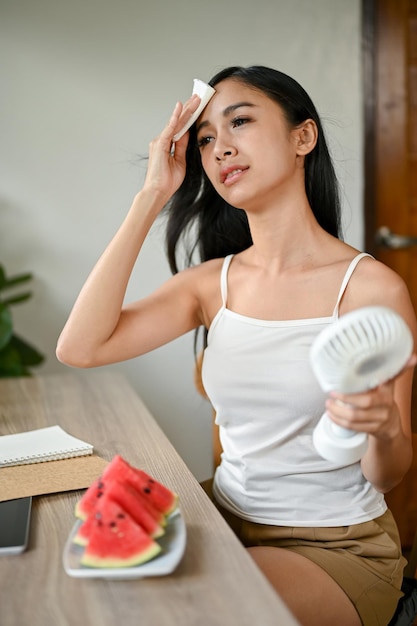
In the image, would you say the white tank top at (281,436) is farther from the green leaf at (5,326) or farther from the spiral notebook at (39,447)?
the green leaf at (5,326)

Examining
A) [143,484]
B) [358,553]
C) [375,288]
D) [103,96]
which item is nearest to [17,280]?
[103,96]

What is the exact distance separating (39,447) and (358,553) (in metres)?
0.64

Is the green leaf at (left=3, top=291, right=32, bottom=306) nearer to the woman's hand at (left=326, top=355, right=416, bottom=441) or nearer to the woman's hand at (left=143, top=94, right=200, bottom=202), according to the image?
the woman's hand at (left=143, top=94, right=200, bottom=202)

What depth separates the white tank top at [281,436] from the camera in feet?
4.70

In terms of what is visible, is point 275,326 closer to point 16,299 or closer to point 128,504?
point 128,504

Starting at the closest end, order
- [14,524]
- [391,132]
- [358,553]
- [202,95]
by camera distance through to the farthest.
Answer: [14,524] → [358,553] → [202,95] → [391,132]

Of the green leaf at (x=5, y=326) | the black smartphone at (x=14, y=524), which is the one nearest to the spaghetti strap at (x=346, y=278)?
the black smartphone at (x=14, y=524)

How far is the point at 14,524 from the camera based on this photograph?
1.12 metres

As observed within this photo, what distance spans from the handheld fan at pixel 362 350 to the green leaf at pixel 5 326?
75.9 inches

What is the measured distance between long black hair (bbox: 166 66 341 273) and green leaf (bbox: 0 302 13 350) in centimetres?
97

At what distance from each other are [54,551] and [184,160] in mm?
988

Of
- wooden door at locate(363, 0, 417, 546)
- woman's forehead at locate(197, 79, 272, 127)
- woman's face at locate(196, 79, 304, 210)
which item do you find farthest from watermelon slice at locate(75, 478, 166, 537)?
wooden door at locate(363, 0, 417, 546)

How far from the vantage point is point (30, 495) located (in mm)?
1251

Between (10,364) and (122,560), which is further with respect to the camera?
(10,364)
